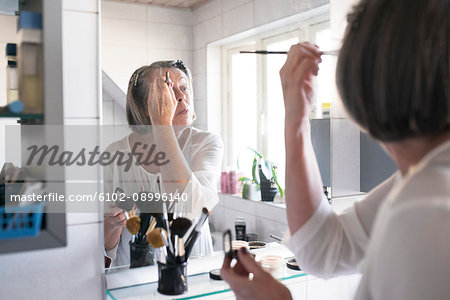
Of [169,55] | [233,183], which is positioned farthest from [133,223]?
[169,55]

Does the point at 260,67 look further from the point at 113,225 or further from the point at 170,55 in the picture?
the point at 113,225

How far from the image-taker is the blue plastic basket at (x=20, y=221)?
777 millimetres

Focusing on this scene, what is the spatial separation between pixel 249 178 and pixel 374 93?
2.78 ft

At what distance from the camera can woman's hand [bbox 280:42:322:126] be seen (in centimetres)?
87

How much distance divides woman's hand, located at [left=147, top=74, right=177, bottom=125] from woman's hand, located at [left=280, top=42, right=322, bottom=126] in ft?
1.14

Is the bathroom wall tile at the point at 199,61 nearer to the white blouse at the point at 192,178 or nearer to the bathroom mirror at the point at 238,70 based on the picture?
the bathroom mirror at the point at 238,70

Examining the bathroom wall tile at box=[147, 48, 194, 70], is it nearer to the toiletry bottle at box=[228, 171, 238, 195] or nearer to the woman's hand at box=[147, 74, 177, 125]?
the woman's hand at box=[147, 74, 177, 125]

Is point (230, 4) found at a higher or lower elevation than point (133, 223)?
higher

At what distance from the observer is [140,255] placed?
1132 millimetres

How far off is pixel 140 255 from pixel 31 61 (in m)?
0.55

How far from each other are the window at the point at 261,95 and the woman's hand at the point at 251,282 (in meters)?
0.54

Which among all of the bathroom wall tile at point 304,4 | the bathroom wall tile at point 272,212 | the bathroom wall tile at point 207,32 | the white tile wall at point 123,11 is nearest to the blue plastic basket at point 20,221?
the white tile wall at point 123,11

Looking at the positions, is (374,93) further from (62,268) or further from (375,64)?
(62,268)

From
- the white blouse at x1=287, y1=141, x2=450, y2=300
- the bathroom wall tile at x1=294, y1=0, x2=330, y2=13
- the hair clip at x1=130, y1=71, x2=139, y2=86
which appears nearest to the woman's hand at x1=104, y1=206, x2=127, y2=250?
the hair clip at x1=130, y1=71, x2=139, y2=86
